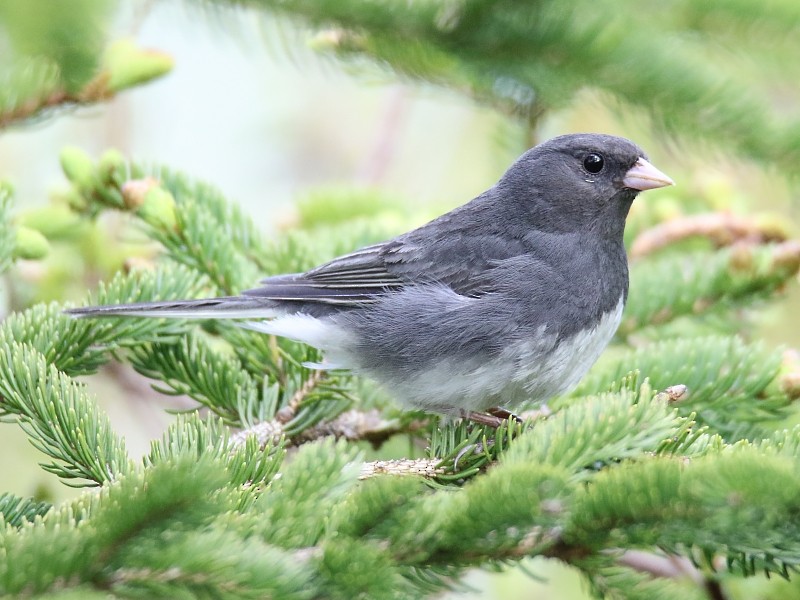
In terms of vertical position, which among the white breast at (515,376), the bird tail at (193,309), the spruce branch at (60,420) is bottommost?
the white breast at (515,376)

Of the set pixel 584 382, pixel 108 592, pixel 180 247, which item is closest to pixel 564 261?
pixel 584 382

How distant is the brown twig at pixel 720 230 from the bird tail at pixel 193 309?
1258mm

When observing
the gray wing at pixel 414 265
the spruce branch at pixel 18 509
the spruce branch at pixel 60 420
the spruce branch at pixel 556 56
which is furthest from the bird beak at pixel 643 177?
the spruce branch at pixel 18 509

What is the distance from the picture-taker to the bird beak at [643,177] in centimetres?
227

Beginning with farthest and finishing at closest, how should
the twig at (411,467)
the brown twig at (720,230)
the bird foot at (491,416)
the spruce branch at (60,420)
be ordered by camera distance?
the brown twig at (720,230) → the bird foot at (491,416) → the twig at (411,467) → the spruce branch at (60,420)

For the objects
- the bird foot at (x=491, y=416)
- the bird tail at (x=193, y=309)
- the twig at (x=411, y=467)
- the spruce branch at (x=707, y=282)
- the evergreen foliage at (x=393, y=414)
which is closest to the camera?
the evergreen foliage at (x=393, y=414)

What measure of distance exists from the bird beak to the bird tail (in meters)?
1.03

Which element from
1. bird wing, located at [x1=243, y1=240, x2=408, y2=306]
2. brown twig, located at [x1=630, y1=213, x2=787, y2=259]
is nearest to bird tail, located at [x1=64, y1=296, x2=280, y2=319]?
bird wing, located at [x1=243, y1=240, x2=408, y2=306]

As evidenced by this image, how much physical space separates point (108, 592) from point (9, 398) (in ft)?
2.28

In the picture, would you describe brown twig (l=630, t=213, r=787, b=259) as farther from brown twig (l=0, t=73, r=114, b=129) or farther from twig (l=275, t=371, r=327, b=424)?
brown twig (l=0, t=73, r=114, b=129)

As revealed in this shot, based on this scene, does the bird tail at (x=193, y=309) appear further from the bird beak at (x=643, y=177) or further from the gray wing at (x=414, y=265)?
the bird beak at (x=643, y=177)

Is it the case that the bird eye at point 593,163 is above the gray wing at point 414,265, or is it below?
above

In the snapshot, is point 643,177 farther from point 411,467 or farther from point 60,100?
point 60,100

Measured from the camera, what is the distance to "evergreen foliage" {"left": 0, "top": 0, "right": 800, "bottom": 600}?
957 mm
